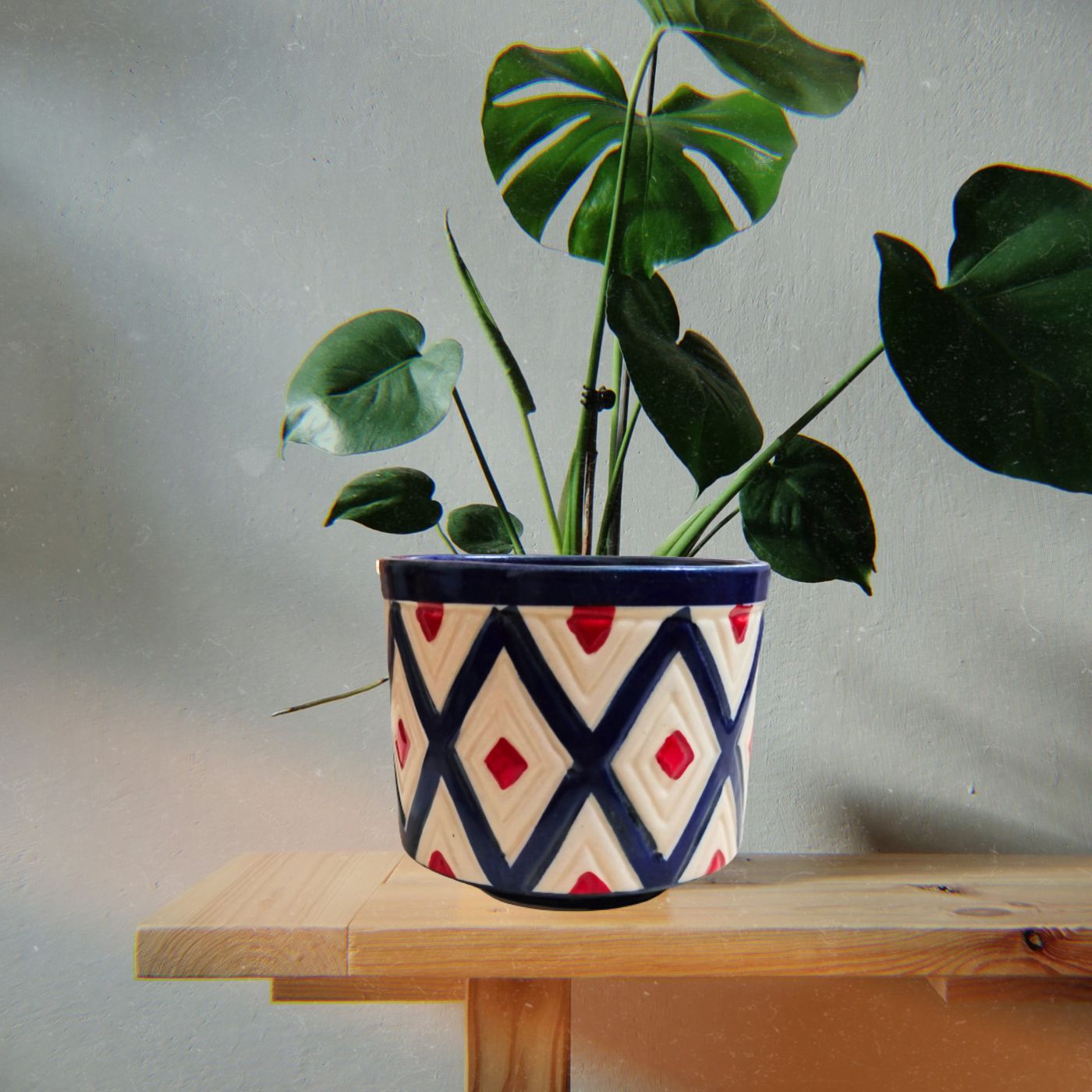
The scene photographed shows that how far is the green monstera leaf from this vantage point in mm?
511

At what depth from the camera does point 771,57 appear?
1.23 feet

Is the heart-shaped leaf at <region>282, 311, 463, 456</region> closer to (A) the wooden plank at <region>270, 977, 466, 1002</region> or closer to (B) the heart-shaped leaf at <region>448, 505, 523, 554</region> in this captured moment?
(B) the heart-shaped leaf at <region>448, 505, 523, 554</region>

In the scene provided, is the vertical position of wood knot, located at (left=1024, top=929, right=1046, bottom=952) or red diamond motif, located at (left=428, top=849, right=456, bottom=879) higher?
red diamond motif, located at (left=428, top=849, right=456, bottom=879)

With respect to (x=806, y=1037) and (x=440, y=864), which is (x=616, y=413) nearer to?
(x=440, y=864)

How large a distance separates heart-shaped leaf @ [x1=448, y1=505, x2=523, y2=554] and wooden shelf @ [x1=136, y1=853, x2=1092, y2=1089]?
0.22 meters

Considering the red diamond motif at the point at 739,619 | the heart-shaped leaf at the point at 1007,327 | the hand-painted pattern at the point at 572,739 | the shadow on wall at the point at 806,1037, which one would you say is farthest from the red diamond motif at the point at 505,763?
the shadow on wall at the point at 806,1037

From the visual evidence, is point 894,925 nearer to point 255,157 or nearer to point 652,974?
point 652,974

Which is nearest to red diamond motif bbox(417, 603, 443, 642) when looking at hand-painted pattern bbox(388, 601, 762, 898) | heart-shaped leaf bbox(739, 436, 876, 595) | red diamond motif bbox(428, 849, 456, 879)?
hand-painted pattern bbox(388, 601, 762, 898)

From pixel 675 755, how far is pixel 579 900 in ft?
0.29

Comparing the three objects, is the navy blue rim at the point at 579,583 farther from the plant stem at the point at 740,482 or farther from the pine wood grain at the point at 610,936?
the pine wood grain at the point at 610,936

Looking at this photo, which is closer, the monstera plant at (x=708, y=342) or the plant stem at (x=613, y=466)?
the monstera plant at (x=708, y=342)

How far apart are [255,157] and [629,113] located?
1.17 feet

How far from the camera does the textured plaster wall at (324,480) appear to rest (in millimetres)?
649

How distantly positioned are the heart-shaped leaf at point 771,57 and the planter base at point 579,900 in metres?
0.39
